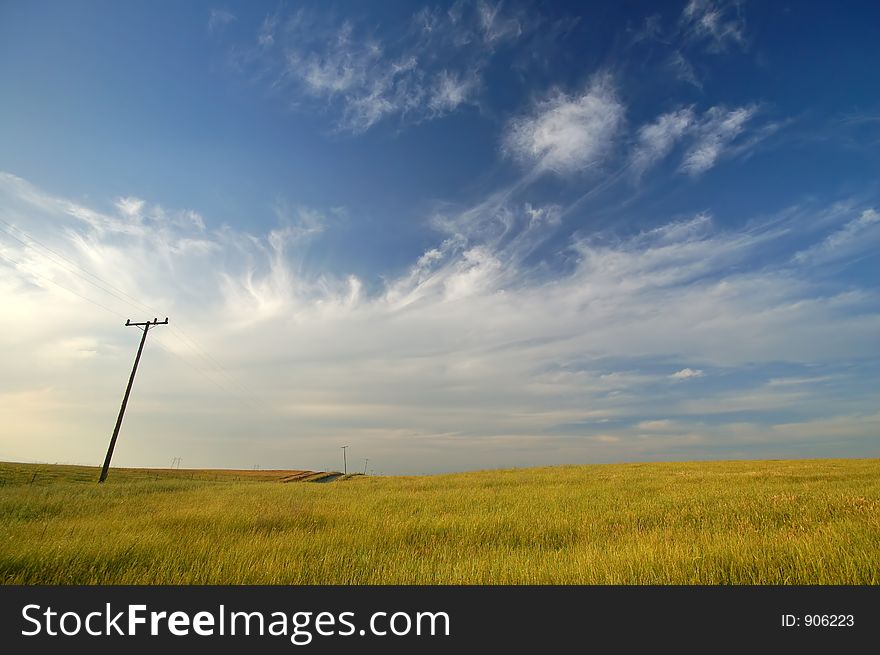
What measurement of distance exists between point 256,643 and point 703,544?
275 inches

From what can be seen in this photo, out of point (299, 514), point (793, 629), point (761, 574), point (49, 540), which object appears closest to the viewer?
point (793, 629)

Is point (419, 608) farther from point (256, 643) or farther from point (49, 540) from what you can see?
point (49, 540)

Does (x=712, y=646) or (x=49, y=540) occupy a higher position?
(x=49, y=540)

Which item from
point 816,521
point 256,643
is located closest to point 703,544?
point 816,521

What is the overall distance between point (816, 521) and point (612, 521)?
167 inches

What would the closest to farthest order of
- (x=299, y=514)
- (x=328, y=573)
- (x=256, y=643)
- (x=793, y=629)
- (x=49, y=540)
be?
1. (x=256, y=643)
2. (x=793, y=629)
3. (x=328, y=573)
4. (x=49, y=540)
5. (x=299, y=514)

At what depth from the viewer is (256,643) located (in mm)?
3926

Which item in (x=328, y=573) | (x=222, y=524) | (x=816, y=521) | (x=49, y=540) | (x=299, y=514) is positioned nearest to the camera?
(x=328, y=573)

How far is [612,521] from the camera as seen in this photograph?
11023 mm

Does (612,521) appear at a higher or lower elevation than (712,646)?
higher

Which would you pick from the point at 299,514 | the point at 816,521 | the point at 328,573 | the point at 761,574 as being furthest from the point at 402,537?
the point at 816,521

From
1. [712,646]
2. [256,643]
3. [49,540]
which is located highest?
[49,540]

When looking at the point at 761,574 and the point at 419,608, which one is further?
the point at 761,574

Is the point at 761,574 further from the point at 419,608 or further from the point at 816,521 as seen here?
the point at 816,521
